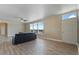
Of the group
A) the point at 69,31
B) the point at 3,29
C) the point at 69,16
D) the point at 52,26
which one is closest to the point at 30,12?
the point at 52,26

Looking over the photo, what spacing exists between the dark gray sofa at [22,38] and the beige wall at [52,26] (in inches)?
23.0

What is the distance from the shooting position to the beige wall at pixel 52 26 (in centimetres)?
412

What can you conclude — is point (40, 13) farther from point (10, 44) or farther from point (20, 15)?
point (10, 44)

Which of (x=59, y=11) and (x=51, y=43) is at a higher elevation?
(x=59, y=11)

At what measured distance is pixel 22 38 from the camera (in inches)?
165

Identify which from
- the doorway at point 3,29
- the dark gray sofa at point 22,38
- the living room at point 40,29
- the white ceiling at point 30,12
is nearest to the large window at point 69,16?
the living room at point 40,29

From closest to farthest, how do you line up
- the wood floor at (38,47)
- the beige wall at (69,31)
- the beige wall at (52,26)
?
the wood floor at (38,47), the beige wall at (69,31), the beige wall at (52,26)

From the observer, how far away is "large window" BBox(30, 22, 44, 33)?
3967 mm

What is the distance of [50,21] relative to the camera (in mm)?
4168

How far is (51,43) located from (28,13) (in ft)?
4.90

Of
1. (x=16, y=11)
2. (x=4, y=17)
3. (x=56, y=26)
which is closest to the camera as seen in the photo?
(x=4, y=17)

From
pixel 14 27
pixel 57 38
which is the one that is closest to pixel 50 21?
pixel 57 38

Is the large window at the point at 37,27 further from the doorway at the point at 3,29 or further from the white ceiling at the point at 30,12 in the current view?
the doorway at the point at 3,29

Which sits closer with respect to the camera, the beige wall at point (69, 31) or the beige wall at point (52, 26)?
the beige wall at point (69, 31)
